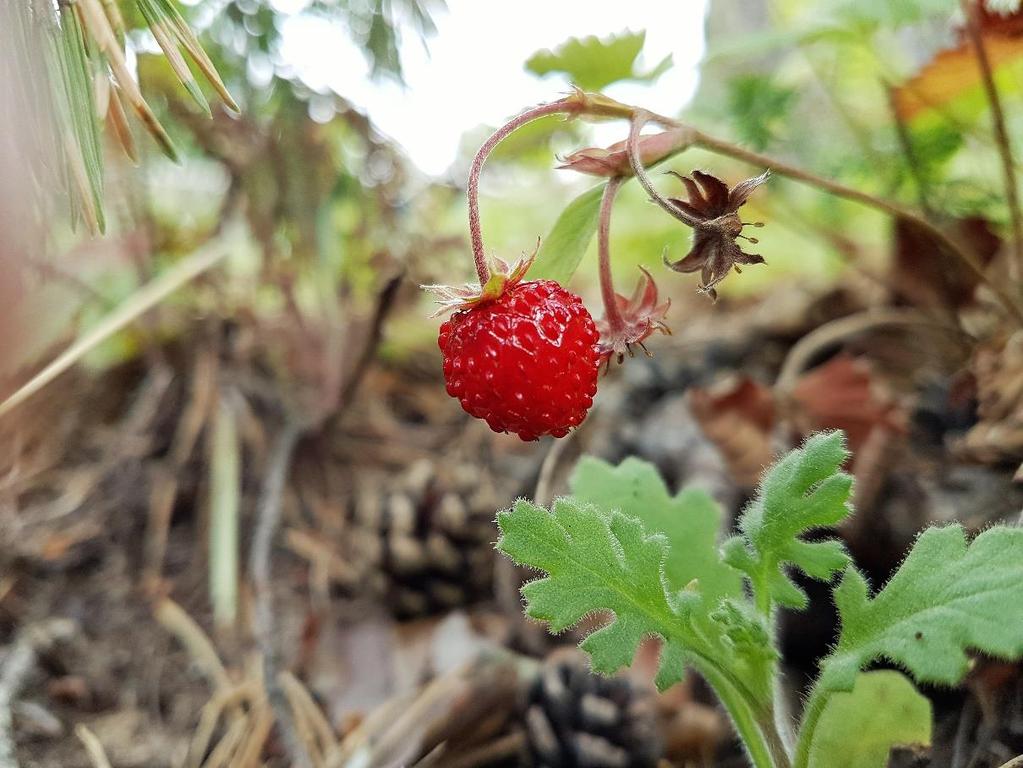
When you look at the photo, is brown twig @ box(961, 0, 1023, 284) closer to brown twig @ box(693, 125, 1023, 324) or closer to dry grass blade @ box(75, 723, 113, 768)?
brown twig @ box(693, 125, 1023, 324)

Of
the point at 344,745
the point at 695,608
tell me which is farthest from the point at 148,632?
the point at 695,608

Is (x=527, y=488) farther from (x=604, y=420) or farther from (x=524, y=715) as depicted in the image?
(x=524, y=715)

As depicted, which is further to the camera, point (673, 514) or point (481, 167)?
point (673, 514)

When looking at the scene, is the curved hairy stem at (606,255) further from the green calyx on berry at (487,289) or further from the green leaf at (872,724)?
the green leaf at (872,724)

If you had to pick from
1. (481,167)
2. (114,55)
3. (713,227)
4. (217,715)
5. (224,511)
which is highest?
(114,55)

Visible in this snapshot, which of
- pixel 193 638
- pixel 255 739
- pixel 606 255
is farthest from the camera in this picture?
pixel 193 638

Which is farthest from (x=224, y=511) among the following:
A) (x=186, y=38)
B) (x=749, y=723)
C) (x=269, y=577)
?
(x=749, y=723)

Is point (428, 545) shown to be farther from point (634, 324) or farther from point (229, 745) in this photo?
point (634, 324)
